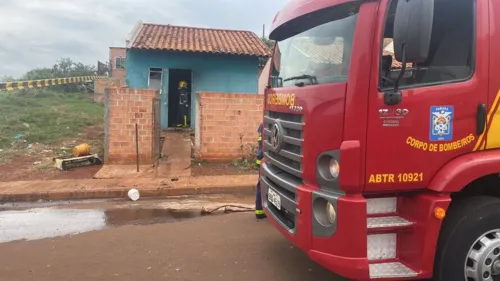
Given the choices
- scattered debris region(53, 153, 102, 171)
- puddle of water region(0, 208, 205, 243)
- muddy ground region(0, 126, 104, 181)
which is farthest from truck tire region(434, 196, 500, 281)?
scattered debris region(53, 153, 102, 171)

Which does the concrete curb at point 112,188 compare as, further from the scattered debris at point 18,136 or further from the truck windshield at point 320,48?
the scattered debris at point 18,136

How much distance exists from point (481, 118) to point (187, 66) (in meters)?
11.6

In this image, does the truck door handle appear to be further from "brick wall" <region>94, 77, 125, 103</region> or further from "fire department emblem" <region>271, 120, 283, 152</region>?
"brick wall" <region>94, 77, 125, 103</region>

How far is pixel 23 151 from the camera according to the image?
1063 centimetres

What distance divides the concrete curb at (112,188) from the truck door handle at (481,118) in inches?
207

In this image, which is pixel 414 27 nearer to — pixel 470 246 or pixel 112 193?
pixel 470 246

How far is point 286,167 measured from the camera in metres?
3.40

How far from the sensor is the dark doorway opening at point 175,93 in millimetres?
13930

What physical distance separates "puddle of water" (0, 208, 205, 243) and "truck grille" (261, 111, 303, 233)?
8.69 feet

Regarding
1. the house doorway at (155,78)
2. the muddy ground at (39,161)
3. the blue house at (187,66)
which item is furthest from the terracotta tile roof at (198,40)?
the muddy ground at (39,161)

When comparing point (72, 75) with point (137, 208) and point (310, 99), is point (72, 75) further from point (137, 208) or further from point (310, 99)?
point (310, 99)

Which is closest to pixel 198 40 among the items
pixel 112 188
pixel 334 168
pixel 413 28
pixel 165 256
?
pixel 112 188

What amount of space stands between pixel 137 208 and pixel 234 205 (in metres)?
1.64

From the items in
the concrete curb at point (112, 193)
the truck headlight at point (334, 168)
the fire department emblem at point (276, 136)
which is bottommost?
the concrete curb at point (112, 193)
